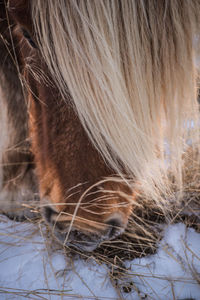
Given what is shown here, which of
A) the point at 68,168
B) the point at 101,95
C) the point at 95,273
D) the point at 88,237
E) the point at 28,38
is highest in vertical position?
the point at 28,38

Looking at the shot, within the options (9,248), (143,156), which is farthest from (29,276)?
(143,156)

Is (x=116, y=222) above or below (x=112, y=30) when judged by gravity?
below

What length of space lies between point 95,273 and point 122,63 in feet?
2.51

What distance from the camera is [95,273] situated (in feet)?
2.69

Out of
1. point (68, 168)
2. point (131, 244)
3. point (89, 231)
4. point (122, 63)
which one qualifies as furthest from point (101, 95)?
point (131, 244)

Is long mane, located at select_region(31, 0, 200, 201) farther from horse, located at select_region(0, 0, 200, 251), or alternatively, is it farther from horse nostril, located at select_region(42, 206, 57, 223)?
horse nostril, located at select_region(42, 206, 57, 223)

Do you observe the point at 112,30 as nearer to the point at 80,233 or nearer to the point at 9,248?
the point at 80,233

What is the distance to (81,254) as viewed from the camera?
2.79ft

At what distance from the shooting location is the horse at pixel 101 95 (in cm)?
49

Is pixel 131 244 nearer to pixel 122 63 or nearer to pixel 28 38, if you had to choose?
pixel 122 63

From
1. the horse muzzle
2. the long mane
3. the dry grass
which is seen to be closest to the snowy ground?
the dry grass

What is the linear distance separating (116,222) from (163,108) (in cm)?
35

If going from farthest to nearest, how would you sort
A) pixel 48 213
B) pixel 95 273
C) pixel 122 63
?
pixel 95 273, pixel 48 213, pixel 122 63

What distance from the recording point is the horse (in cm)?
49
